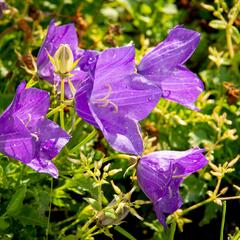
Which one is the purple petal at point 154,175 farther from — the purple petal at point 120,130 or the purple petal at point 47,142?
the purple petal at point 47,142

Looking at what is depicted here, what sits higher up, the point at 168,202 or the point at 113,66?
the point at 113,66

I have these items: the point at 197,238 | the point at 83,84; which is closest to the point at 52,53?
the point at 83,84

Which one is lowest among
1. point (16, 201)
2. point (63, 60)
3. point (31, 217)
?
point (31, 217)

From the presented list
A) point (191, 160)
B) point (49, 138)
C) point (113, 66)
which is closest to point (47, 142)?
point (49, 138)

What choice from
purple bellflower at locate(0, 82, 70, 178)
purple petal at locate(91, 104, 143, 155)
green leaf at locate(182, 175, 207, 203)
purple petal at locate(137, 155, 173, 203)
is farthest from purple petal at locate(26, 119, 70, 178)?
green leaf at locate(182, 175, 207, 203)

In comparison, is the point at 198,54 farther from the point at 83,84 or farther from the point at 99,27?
the point at 83,84

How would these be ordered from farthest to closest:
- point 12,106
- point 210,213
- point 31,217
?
point 210,213 < point 31,217 < point 12,106

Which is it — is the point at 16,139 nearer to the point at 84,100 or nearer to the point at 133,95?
the point at 84,100
